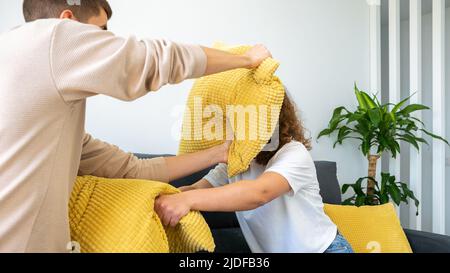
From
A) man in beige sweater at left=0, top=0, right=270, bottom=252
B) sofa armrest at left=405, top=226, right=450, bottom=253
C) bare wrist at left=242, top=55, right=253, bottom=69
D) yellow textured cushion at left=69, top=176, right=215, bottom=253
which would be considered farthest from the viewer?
sofa armrest at left=405, top=226, right=450, bottom=253

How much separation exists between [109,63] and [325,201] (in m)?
1.45

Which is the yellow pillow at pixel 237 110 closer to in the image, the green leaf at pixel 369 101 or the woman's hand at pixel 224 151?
the woman's hand at pixel 224 151

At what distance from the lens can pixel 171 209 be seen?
74cm

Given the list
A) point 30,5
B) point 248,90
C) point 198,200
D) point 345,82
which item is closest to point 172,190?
point 198,200

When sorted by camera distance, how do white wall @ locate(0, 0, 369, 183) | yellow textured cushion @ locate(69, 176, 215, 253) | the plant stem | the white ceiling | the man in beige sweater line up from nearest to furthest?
the man in beige sweater → yellow textured cushion @ locate(69, 176, 215, 253) → white wall @ locate(0, 0, 369, 183) → the plant stem → the white ceiling

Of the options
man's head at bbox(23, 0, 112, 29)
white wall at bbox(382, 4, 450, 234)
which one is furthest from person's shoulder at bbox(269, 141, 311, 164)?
white wall at bbox(382, 4, 450, 234)

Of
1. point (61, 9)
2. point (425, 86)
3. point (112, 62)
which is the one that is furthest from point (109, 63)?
point (425, 86)

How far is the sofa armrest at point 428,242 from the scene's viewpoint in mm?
1293

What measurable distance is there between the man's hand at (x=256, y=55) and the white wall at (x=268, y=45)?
43.4 inches

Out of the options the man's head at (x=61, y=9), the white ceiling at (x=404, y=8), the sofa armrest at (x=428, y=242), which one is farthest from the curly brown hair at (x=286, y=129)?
the white ceiling at (x=404, y=8)

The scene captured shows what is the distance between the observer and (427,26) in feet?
8.48

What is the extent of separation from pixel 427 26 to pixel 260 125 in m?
2.25

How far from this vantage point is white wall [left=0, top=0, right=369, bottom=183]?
1.83 metres

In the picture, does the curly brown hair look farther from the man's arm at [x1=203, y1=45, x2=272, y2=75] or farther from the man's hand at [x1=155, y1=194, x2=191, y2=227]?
the man's hand at [x1=155, y1=194, x2=191, y2=227]
